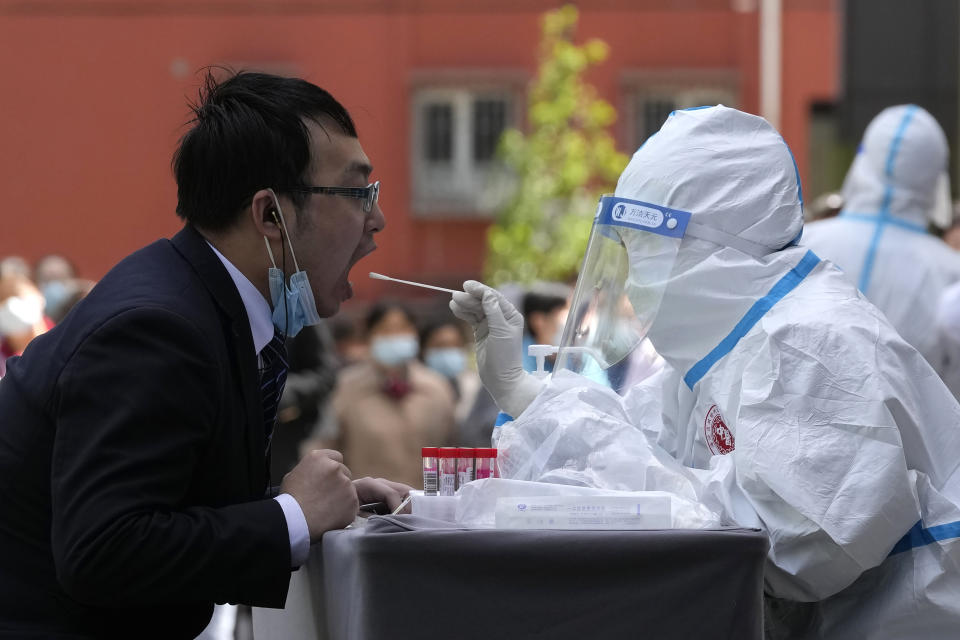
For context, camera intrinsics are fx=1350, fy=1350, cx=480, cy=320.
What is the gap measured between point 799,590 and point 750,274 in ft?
1.72

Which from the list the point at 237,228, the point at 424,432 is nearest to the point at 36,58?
the point at 424,432

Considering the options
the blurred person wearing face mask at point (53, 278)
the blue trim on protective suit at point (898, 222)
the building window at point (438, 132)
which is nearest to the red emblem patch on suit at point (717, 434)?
the blue trim on protective suit at point (898, 222)

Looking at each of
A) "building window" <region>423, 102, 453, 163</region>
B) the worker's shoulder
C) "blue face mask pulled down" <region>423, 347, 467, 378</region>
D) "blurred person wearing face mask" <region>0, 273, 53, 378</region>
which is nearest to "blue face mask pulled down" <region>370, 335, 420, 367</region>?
"blue face mask pulled down" <region>423, 347, 467, 378</region>

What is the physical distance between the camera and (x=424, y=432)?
589 cm

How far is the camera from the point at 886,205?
13.2 ft

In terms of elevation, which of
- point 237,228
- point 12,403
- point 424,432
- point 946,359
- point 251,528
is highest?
point 237,228

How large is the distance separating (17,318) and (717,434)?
3.46m

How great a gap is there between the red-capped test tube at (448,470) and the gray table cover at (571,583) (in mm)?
285

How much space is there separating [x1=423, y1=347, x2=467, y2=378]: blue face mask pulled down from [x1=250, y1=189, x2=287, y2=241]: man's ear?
5.00 meters

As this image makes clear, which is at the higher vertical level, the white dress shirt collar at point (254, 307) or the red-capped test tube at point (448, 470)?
the white dress shirt collar at point (254, 307)

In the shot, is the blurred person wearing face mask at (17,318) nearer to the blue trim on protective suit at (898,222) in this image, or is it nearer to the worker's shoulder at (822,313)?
the blue trim on protective suit at (898,222)

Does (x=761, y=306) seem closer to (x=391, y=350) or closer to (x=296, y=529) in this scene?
(x=296, y=529)

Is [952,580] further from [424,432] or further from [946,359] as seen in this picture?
[424,432]

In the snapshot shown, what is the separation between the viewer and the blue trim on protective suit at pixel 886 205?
3.85 meters
